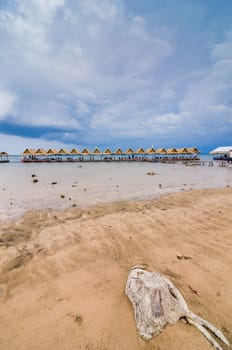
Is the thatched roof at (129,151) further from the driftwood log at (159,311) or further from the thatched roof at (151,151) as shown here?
the driftwood log at (159,311)

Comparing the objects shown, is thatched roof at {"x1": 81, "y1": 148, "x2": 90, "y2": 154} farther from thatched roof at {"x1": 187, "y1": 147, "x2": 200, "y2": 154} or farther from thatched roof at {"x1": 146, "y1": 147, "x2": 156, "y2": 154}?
thatched roof at {"x1": 187, "y1": 147, "x2": 200, "y2": 154}

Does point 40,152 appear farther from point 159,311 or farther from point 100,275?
point 159,311

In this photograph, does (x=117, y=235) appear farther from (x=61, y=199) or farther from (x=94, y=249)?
(x=61, y=199)

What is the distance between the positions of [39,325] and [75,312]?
1.40 feet

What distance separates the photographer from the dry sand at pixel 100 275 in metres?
1.86

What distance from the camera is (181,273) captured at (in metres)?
2.85

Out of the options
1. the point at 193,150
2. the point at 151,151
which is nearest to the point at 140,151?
the point at 151,151

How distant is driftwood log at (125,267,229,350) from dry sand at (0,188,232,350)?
0.24ft

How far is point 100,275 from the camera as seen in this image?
113 inches

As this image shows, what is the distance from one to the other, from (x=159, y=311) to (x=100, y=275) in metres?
1.25

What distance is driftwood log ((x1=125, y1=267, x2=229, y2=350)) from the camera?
1.81 meters

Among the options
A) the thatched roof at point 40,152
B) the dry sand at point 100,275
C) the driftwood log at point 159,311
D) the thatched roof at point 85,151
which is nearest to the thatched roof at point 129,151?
the thatched roof at point 85,151

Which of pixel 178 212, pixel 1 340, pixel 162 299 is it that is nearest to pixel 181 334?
pixel 162 299

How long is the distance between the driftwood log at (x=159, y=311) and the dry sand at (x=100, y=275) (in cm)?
7
